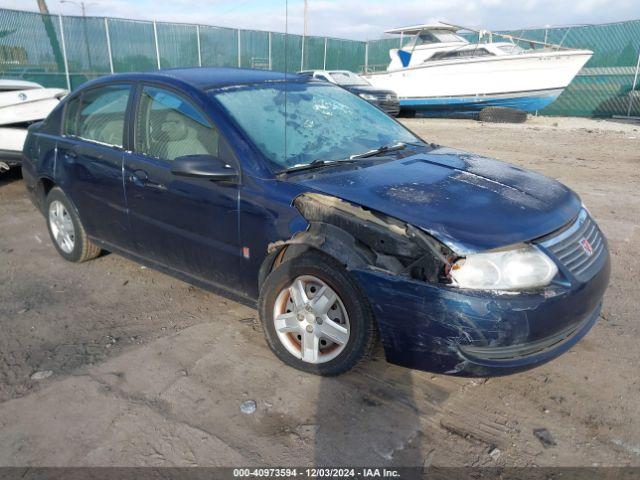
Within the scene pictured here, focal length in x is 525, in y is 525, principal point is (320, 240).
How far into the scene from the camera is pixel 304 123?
3.55 m

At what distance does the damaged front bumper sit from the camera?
2.46m

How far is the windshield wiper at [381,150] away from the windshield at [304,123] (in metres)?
0.04

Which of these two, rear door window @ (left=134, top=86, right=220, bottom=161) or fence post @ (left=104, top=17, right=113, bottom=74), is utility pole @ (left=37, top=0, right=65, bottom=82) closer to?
fence post @ (left=104, top=17, right=113, bottom=74)

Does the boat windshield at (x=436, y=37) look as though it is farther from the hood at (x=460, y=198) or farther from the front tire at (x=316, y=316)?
the front tire at (x=316, y=316)

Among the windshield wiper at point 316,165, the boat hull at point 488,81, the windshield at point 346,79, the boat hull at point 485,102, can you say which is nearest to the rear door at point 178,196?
the windshield wiper at point 316,165

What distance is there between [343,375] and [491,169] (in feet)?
5.39

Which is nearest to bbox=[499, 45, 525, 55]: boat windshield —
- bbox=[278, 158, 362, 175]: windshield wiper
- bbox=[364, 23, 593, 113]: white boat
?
bbox=[364, 23, 593, 113]: white boat

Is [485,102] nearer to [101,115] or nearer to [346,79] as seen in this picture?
[346,79]

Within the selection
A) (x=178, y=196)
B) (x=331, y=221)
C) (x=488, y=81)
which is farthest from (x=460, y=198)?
(x=488, y=81)

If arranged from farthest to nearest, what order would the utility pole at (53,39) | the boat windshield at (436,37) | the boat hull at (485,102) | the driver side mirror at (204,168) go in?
the boat windshield at (436,37) → the boat hull at (485,102) → the utility pole at (53,39) → the driver side mirror at (204,168)

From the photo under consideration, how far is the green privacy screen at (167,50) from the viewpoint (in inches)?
596

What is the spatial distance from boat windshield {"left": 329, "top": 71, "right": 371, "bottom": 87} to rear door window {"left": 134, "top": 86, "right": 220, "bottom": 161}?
13.7m

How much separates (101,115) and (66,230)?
3.91ft

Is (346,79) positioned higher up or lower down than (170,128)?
lower down
